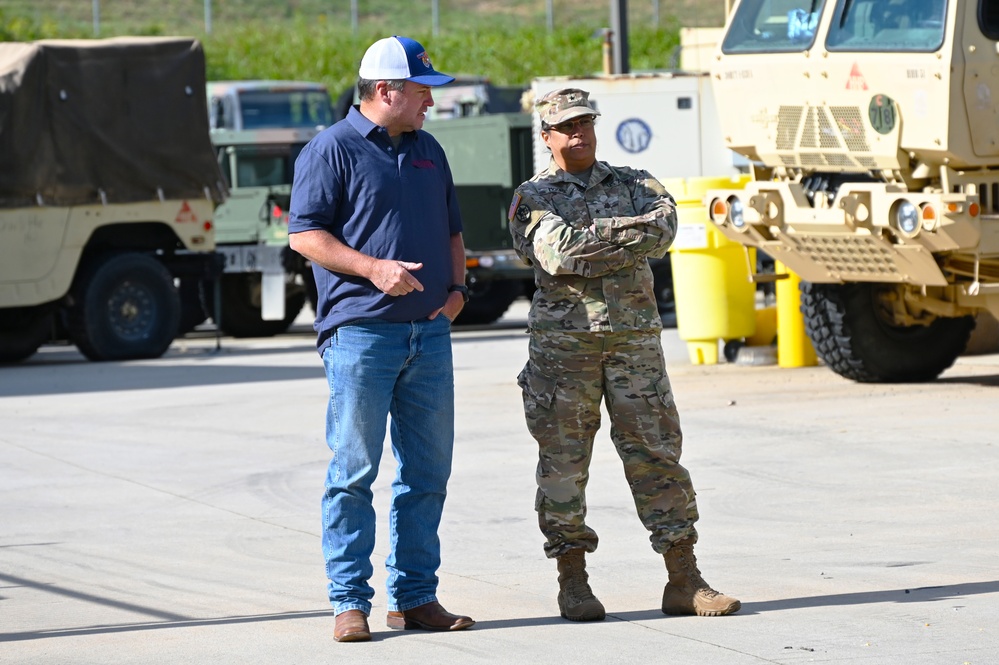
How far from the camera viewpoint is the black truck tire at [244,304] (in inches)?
807

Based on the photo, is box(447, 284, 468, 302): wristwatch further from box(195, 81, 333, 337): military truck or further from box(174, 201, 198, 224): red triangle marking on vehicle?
box(195, 81, 333, 337): military truck

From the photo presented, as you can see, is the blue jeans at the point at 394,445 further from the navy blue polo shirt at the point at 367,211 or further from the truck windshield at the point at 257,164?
the truck windshield at the point at 257,164

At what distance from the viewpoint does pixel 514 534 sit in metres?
7.62

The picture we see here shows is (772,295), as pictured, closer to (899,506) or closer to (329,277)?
(899,506)

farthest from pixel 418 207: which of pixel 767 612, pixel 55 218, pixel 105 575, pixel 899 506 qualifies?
pixel 55 218

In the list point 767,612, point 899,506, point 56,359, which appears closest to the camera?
point 767,612

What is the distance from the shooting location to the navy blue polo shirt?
564 cm

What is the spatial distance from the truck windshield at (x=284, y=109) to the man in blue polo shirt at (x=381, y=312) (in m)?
17.5

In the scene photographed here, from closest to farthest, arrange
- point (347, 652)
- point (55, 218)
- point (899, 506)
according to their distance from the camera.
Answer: point (347, 652) → point (899, 506) → point (55, 218)

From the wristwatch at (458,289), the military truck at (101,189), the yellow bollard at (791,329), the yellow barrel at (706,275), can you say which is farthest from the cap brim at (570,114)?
the military truck at (101,189)

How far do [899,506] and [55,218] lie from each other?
35.4 feet

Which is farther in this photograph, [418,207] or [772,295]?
[772,295]

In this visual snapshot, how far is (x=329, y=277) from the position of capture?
5.73m

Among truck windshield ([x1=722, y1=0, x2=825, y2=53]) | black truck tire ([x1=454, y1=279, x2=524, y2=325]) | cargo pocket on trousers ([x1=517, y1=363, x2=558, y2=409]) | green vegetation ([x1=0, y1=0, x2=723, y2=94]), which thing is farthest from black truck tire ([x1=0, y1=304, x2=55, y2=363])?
green vegetation ([x1=0, y1=0, x2=723, y2=94])
